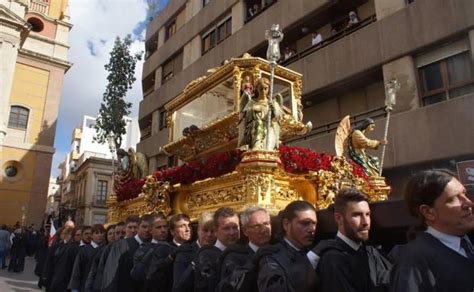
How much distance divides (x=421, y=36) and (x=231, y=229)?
10.2 m

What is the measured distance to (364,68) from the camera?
12719 millimetres

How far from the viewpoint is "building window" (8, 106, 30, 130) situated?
27109 mm

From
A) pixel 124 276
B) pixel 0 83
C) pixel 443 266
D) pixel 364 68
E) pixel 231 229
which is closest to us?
pixel 443 266

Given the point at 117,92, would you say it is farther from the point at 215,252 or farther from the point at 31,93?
the point at 215,252

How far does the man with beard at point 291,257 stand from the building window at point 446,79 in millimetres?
9944

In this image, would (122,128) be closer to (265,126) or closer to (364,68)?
(364,68)

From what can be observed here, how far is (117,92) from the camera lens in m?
25.2

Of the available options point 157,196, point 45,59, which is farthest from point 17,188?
point 157,196

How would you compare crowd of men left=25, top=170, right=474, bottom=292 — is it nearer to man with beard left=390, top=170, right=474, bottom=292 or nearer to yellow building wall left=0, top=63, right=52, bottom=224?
man with beard left=390, top=170, right=474, bottom=292

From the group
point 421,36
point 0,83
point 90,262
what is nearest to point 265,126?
point 90,262

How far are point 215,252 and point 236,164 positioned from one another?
2.48 metres

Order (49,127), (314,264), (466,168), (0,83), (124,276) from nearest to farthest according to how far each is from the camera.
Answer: (314,264), (124,276), (466,168), (0,83), (49,127)

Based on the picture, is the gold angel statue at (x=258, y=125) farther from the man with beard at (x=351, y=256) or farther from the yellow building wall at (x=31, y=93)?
the yellow building wall at (x=31, y=93)

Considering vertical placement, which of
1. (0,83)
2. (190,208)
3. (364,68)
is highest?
(0,83)
